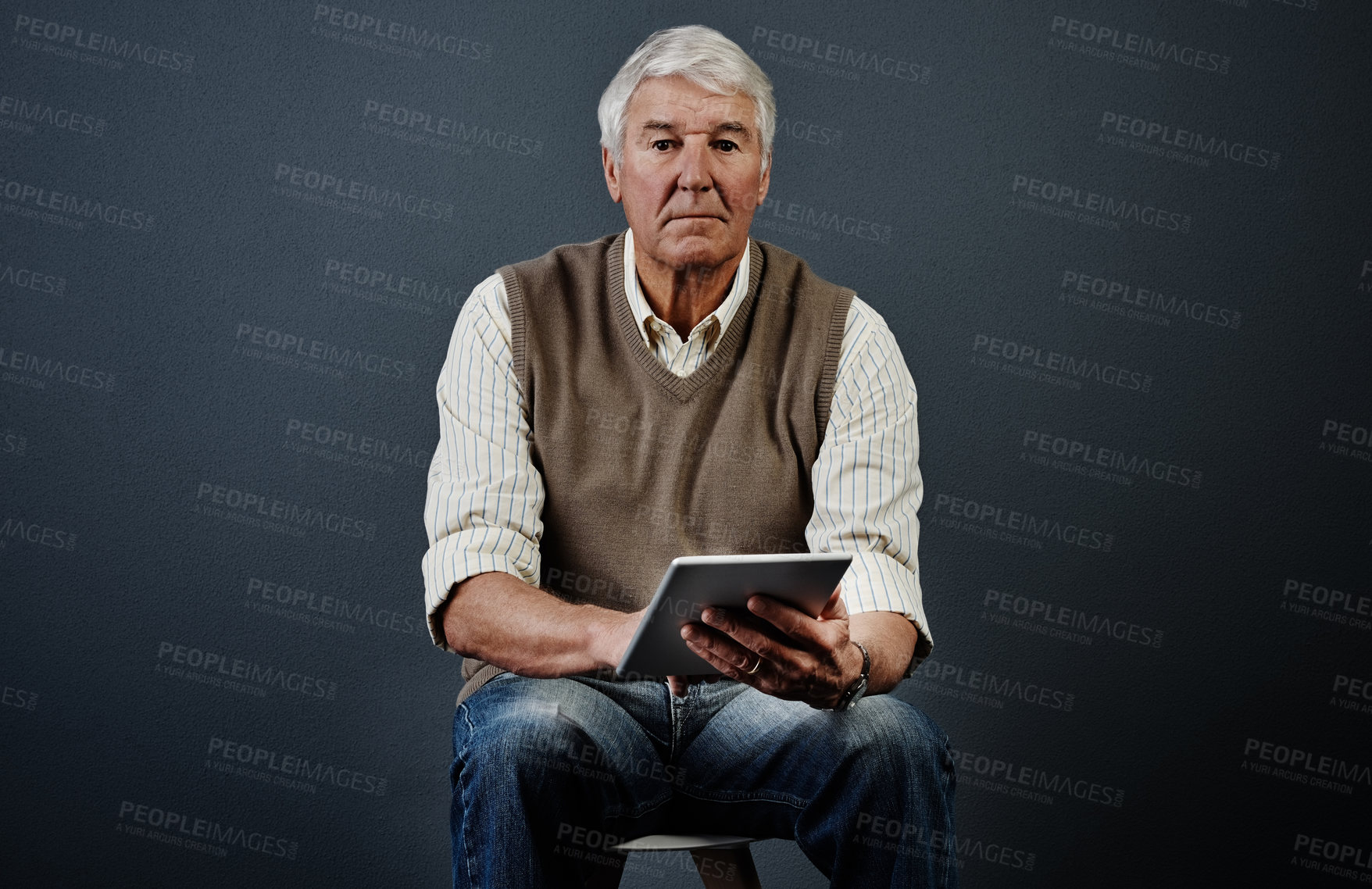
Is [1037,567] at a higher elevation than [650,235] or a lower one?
lower

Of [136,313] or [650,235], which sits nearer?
[650,235]

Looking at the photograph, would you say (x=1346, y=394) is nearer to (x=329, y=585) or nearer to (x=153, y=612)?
(x=329, y=585)

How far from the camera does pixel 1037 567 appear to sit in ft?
7.63

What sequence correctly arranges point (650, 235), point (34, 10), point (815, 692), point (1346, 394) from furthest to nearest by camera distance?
point (1346, 394) < point (34, 10) < point (650, 235) < point (815, 692)

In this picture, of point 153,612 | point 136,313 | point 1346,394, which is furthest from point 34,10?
point 1346,394

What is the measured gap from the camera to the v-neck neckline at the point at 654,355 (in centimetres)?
168

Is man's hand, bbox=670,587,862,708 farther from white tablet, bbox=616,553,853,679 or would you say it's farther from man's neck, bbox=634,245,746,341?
man's neck, bbox=634,245,746,341

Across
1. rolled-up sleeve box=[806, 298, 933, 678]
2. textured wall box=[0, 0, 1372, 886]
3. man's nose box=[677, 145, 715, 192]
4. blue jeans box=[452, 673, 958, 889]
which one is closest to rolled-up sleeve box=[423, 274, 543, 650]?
blue jeans box=[452, 673, 958, 889]

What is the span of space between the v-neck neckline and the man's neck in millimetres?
32

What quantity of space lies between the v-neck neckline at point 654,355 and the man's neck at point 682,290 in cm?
3

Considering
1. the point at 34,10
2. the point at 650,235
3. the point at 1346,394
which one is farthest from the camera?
the point at 1346,394

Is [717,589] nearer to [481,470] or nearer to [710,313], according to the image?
[481,470]

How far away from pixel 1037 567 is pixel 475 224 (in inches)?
52.8

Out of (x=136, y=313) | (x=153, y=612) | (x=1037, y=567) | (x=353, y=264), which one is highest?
(x=353, y=264)
